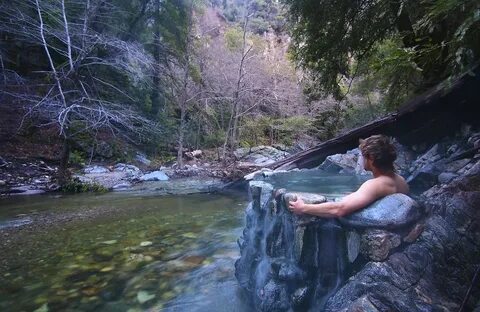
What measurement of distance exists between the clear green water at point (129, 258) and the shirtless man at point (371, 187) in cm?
105

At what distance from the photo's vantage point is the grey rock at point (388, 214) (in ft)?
8.48

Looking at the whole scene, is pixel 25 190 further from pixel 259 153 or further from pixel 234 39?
pixel 234 39

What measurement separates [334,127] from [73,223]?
17.9 metres

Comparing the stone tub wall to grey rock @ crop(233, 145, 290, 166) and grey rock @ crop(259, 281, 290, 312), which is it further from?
grey rock @ crop(233, 145, 290, 166)

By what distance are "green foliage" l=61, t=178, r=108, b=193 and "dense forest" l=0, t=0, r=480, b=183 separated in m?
0.64

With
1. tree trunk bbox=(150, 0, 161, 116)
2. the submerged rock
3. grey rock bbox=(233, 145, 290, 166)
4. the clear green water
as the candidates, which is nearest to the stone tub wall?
the clear green water

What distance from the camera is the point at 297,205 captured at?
291cm

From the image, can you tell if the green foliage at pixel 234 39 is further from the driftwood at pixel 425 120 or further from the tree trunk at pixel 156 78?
the driftwood at pixel 425 120

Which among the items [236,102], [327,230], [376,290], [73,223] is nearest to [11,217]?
[73,223]

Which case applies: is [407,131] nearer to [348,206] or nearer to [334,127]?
[348,206]

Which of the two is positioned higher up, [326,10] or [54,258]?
[326,10]

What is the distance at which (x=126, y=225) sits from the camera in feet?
22.1

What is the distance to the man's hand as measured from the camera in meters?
2.90

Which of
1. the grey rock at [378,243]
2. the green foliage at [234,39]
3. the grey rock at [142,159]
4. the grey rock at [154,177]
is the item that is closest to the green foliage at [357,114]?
the green foliage at [234,39]
